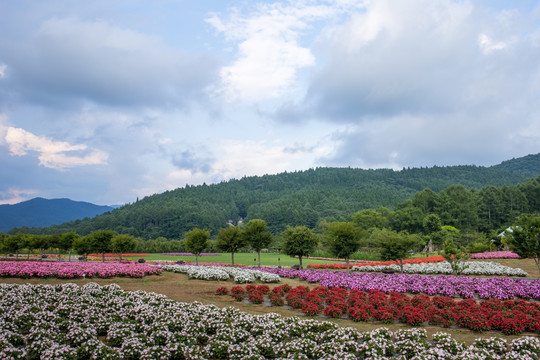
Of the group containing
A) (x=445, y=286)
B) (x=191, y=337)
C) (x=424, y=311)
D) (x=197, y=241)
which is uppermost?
(x=197, y=241)

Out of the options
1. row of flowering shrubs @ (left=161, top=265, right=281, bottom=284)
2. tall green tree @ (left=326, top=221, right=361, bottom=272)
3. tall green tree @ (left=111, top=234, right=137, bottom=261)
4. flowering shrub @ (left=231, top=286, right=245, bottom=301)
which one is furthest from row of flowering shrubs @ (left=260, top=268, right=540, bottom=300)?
tall green tree @ (left=111, top=234, right=137, bottom=261)

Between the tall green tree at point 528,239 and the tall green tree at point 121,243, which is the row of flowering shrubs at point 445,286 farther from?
the tall green tree at point 121,243

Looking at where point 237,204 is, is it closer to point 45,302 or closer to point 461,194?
point 461,194

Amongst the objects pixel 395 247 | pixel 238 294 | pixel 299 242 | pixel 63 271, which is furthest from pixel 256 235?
pixel 63 271

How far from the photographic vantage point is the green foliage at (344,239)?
28688 mm

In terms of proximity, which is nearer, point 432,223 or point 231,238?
point 231,238

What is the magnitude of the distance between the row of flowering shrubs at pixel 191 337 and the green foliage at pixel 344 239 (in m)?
17.2

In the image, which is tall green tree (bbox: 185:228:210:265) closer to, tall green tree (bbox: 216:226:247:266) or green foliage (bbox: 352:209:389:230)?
tall green tree (bbox: 216:226:247:266)

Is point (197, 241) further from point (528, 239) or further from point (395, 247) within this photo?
point (528, 239)

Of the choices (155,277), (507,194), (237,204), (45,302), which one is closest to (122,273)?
(155,277)

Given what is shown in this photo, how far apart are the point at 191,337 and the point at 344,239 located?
20.5 m

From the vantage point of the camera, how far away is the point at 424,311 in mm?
13703

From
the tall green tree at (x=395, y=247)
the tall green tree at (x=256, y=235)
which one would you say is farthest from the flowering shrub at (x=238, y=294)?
the tall green tree at (x=256, y=235)

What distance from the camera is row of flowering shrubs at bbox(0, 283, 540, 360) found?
354 inches
